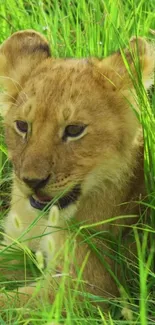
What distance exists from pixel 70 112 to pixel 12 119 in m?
0.28

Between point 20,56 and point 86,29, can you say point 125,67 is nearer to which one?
point 20,56

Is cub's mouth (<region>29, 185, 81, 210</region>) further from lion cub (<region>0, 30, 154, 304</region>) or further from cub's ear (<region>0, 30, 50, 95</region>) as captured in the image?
cub's ear (<region>0, 30, 50, 95</region>)

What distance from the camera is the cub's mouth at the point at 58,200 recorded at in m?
2.75

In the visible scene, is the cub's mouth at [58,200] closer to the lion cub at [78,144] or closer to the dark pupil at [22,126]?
the lion cub at [78,144]

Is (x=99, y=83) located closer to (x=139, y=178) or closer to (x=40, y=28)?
(x=139, y=178)

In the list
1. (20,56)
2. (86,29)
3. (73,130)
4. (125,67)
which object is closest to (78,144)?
(73,130)

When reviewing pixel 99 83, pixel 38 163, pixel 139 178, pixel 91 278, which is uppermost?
pixel 99 83

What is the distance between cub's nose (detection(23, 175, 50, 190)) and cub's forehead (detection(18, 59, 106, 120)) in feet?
0.75

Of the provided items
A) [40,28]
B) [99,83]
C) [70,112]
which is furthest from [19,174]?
[40,28]

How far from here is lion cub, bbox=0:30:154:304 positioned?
2674 mm

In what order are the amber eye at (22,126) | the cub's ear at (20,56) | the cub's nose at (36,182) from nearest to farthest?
the cub's nose at (36,182), the amber eye at (22,126), the cub's ear at (20,56)

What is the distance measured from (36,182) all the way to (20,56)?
2.21ft

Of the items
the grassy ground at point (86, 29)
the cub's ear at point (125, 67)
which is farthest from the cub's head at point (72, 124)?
the grassy ground at point (86, 29)

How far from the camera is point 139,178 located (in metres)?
3.01
